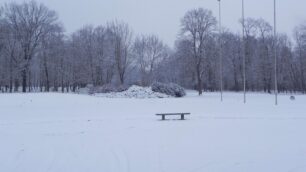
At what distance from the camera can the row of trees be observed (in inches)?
2040

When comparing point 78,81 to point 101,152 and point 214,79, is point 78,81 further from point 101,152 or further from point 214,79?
point 101,152

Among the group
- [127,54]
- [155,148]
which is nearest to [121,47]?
[127,54]

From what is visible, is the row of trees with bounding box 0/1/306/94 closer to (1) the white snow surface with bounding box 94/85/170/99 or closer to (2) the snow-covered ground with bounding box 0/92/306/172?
(1) the white snow surface with bounding box 94/85/170/99

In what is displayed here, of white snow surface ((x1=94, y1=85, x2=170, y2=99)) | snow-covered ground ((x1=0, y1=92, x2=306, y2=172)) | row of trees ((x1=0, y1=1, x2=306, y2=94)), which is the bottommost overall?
snow-covered ground ((x1=0, y1=92, x2=306, y2=172))

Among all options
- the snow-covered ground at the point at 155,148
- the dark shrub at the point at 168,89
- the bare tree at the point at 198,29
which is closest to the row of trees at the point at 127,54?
the bare tree at the point at 198,29

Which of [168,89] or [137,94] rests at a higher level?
[168,89]

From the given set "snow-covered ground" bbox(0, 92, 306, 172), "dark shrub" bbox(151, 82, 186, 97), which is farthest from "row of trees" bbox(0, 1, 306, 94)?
"snow-covered ground" bbox(0, 92, 306, 172)

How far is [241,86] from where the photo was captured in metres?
73.8

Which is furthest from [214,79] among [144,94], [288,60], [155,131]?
[155,131]

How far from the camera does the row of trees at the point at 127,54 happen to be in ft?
170

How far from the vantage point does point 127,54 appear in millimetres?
63500

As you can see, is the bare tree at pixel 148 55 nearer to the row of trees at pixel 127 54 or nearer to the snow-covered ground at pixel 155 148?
the row of trees at pixel 127 54

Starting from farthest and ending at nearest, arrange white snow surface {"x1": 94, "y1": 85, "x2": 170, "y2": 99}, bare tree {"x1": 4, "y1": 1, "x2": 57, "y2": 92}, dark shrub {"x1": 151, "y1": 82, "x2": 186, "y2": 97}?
bare tree {"x1": 4, "y1": 1, "x2": 57, "y2": 92} < dark shrub {"x1": 151, "y1": 82, "x2": 186, "y2": 97} < white snow surface {"x1": 94, "y1": 85, "x2": 170, "y2": 99}

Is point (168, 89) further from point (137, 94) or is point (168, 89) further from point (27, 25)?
point (27, 25)
